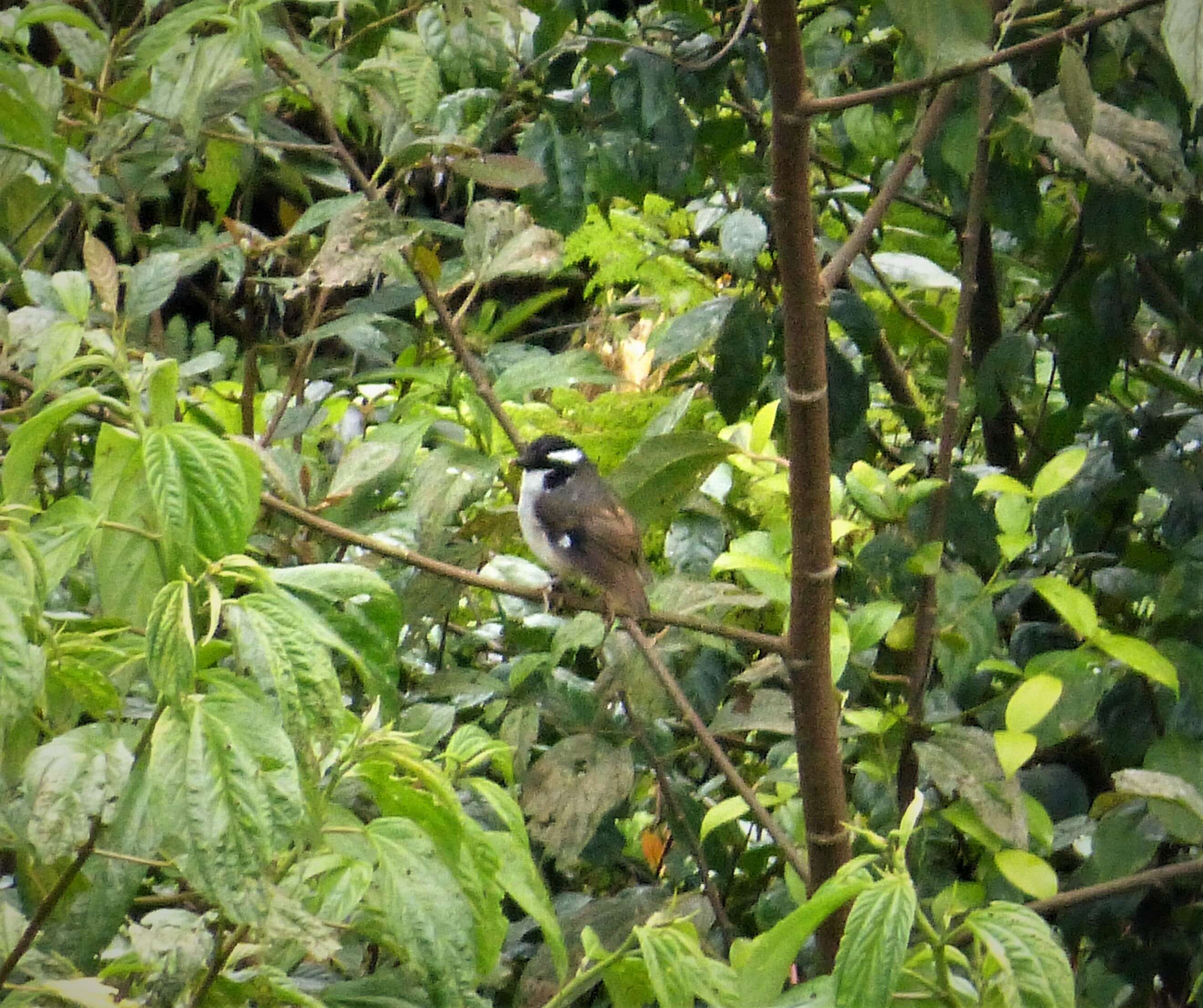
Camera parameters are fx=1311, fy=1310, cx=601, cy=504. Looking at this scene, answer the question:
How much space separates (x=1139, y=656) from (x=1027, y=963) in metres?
0.58

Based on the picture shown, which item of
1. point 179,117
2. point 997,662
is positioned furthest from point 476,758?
point 179,117

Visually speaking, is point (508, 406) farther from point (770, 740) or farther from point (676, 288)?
point (770, 740)

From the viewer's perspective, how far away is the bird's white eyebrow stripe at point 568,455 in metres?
2.86

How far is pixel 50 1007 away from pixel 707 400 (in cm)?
187

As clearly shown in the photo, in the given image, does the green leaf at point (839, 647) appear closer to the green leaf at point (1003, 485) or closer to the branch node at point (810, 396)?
the green leaf at point (1003, 485)

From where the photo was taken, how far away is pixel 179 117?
198 centimetres

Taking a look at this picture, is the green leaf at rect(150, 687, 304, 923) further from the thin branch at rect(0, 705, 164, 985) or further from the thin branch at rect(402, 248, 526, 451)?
the thin branch at rect(402, 248, 526, 451)

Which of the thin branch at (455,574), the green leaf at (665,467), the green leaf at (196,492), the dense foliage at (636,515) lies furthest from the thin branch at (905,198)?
the green leaf at (196,492)

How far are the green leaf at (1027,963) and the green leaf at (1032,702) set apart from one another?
45 cm

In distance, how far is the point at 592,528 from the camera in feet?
9.24

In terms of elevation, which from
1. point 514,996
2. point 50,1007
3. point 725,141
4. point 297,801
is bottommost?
point 514,996

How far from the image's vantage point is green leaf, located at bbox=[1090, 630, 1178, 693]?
5.68 feet

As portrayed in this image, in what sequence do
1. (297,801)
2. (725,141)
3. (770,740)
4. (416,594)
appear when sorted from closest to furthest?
1. (297,801)
2. (416,594)
3. (725,141)
4. (770,740)

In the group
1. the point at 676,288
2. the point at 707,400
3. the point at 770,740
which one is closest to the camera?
the point at 770,740
